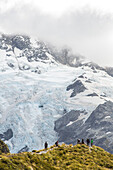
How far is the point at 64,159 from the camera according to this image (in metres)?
43.2

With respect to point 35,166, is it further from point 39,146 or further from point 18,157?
point 39,146

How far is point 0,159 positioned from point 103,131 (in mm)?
175780

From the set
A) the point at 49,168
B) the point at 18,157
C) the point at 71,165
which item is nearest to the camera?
the point at 18,157

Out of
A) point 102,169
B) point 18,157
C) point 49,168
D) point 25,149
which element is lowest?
point 25,149

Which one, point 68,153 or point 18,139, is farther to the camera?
point 18,139

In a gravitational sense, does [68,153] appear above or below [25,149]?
above

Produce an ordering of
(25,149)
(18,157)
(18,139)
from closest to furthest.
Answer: (18,157) → (25,149) → (18,139)

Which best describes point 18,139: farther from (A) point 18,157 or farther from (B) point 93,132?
(A) point 18,157

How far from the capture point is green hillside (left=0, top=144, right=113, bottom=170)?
97.3ft

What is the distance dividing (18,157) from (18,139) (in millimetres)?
168097

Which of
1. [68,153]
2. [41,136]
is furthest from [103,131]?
[68,153]

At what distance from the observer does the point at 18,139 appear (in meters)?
194

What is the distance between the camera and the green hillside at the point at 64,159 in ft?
97.3

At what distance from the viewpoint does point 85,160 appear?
4431 cm
